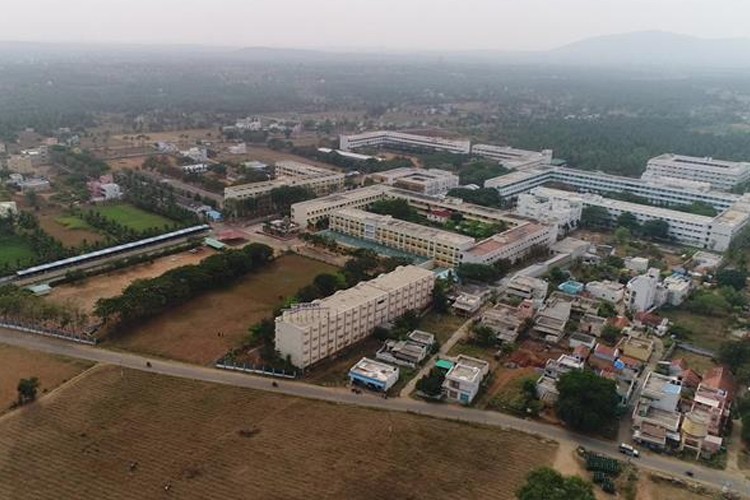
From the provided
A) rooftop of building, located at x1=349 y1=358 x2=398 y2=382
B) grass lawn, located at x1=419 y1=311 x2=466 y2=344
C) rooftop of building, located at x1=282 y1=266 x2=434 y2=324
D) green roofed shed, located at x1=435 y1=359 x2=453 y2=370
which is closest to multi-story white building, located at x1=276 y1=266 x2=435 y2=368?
rooftop of building, located at x1=282 y1=266 x2=434 y2=324

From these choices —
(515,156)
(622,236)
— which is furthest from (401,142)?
(622,236)

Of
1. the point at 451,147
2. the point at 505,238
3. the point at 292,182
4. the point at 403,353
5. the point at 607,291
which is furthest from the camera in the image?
the point at 451,147

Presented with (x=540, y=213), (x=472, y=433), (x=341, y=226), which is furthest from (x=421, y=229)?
(x=472, y=433)

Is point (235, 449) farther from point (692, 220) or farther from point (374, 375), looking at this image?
point (692, 220)

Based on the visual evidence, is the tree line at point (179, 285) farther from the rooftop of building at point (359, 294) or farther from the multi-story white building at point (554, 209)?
the multi-story white building at point (554, 209)

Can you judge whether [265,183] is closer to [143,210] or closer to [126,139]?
[143,210]

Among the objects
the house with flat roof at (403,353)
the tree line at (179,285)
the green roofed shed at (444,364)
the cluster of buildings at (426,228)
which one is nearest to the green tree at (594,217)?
the cluster of buildings at (426,228)
